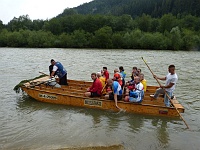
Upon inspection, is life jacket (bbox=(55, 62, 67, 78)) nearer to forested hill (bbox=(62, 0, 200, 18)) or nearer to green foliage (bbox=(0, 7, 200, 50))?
green foliage (bbox=(0, 7, 200, 50))

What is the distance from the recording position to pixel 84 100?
11070 mm

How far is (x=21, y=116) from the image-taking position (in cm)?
1032

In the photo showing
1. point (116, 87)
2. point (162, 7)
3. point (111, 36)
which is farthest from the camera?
point (162, 7)

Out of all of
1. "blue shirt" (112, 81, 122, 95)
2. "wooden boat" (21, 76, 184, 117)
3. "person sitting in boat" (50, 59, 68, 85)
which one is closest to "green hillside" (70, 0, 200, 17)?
"person sitting in boat" (50, 59, 68, 85)

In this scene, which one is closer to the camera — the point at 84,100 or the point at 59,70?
the point at 84,100

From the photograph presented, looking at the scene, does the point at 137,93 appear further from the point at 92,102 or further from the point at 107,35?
the point at 107,35

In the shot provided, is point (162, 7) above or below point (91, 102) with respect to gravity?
above

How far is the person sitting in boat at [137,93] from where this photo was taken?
10.2 metres

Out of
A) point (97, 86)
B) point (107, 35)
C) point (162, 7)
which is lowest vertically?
point (97, 86)

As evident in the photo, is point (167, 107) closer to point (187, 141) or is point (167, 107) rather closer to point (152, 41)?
point (187, 141)

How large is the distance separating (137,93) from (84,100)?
7.55 feet

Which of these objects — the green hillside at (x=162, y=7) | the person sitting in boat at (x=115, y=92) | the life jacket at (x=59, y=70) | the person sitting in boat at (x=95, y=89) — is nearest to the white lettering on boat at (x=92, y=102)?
the person sitting in boat at (x=95, y=89)

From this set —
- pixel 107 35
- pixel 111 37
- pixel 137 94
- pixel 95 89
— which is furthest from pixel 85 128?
pixel 107 35

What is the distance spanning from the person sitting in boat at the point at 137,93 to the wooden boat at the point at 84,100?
199 millimetres
